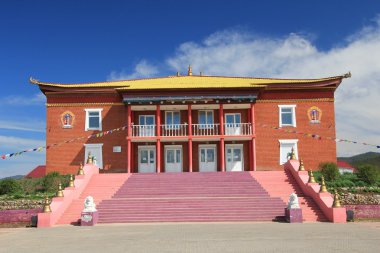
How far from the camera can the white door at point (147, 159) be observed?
2670cm

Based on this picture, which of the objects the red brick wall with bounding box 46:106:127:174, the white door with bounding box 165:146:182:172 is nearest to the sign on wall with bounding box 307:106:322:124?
the white door with bounding box 165:146:182:172

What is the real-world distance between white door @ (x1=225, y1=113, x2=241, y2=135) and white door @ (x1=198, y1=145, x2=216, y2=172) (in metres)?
1.52

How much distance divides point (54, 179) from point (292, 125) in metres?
15.0

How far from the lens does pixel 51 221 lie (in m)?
15.8

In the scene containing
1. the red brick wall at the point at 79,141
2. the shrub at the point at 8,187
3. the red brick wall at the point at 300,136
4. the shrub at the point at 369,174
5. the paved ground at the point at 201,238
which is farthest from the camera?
the red brick wall at the point at 79,141

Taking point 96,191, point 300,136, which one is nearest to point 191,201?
point 96,191

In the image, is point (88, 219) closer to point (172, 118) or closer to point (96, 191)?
point (96, 191)

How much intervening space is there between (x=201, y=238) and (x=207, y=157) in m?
15.7

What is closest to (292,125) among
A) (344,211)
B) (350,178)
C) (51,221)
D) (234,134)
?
(234,134)

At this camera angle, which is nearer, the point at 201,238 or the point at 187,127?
the point at 201,238

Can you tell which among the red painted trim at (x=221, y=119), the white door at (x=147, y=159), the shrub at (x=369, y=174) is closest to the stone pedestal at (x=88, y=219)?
the white door at (x=147, y=159)

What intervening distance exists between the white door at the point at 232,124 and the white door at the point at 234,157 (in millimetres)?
1007

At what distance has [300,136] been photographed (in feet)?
87.4

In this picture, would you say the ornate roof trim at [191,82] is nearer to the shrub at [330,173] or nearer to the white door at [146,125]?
the white door at [146,125]
